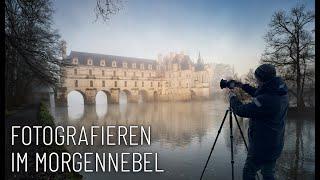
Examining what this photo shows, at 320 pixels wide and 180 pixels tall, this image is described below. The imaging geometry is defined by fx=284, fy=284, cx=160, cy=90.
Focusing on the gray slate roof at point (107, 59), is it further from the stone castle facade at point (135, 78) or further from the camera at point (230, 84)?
the camera at point (230, 84)

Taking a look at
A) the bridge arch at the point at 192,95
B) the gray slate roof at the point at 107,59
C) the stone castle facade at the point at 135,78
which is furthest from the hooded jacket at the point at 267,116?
the gray slate roof at the point at 107,59

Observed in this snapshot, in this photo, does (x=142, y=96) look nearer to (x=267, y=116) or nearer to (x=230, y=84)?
(x=230, y=84)

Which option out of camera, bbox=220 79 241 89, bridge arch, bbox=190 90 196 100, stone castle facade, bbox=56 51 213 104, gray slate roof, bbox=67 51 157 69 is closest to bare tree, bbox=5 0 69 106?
camera, bbox=220 79 241 89

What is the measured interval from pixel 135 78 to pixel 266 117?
112ft

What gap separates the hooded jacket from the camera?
9.05 feet

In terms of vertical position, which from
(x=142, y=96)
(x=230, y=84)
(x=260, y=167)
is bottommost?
(x=142, y=96)

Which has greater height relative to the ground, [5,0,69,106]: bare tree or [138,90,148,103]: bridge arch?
[5,0,69,106]: bare tree

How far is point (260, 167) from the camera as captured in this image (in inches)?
115

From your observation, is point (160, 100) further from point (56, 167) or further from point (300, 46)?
point (56, 167)

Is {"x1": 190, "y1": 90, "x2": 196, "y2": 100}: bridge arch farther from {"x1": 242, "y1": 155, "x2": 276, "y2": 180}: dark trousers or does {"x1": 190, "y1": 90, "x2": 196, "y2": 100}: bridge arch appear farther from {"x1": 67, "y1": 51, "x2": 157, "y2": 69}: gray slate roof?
{"x1": 242, "y1": 155, "x2": 276, "y2": 180}: dark trousers

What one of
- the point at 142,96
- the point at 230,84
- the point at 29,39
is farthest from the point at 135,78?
the point at 230,84

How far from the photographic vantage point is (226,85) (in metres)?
3.26

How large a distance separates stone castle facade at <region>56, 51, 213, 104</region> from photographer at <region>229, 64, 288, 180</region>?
30.8m
